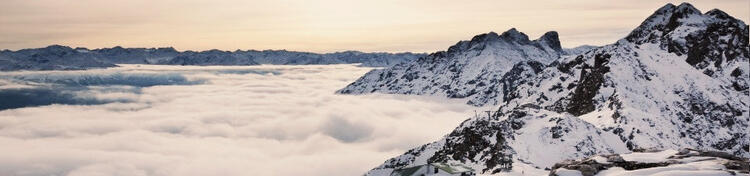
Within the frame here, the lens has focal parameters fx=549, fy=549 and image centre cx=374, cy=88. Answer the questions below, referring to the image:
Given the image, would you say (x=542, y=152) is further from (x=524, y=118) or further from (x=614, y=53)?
(x=614, y=53)

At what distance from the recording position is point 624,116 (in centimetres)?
12962

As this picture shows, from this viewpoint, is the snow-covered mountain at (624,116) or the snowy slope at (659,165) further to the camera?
the snow-covered mountain at (624,116)

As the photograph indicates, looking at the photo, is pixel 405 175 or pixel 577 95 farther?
pixel 577 95

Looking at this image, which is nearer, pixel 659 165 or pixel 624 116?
pixel 659 165

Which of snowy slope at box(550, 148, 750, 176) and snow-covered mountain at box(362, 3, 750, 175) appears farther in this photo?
snow-covered mountain at box(362, 3, 750, 175)

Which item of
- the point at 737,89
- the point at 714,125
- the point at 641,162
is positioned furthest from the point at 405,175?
the point at 737,89

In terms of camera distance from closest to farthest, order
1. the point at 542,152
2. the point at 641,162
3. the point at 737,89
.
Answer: the point at 641,162
the point at 542,152
the point at 737,89

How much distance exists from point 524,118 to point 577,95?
58502 mm

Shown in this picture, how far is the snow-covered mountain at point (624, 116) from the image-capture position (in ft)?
360

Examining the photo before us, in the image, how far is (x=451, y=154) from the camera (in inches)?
4872

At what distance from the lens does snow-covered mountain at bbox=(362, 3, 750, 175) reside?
110m

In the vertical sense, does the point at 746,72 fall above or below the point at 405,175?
above

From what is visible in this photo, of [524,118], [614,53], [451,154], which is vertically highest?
[614,53]

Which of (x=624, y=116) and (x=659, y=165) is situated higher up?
(x=659, y=165)
